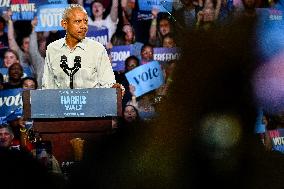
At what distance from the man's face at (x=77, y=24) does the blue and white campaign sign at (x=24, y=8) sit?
128 inches

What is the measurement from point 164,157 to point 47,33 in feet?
21.5

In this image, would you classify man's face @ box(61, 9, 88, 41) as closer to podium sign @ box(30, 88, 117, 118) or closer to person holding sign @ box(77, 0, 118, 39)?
podium sign @ box(30, 88, 117, 118)

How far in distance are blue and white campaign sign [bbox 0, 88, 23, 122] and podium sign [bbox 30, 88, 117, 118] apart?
3416 millimetres

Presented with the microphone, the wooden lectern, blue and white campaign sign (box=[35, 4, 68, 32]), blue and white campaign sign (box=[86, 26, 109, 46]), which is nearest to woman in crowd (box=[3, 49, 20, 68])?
blue and white campaign sign (box=[35, 4, 68, 32])

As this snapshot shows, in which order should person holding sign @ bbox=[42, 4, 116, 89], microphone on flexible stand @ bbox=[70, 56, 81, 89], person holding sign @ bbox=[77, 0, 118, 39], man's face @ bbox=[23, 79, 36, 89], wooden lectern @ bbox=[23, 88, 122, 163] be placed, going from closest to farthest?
wooden lectern @ bbox=[23, 88, 122, 163], microphone on flexible stand @ bbox=[70, 56, 81, 89], person holding sign @ bbox=[42, 4, 116, 89], man's face @ bbox=[23, 79, 36, 89], person holding sign @ bbox=[77, 0, 118, 39]

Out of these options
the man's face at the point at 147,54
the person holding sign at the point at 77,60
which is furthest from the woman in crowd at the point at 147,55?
the person holding sign at the point at 77,60

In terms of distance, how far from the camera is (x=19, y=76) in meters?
7.27

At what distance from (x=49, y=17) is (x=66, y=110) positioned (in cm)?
374

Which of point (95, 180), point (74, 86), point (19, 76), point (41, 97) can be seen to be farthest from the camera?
point (19, 76)

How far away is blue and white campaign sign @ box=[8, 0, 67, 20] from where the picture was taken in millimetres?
7352

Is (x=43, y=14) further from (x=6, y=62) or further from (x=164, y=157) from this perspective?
(x=164, y=157)

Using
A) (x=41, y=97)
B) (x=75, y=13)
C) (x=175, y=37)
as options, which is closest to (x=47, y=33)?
(x=75, y=13)

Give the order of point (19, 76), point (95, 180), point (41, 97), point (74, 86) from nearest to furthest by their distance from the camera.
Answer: point (95, 180), point (41, 97), point (74, 86), point (19, 76)

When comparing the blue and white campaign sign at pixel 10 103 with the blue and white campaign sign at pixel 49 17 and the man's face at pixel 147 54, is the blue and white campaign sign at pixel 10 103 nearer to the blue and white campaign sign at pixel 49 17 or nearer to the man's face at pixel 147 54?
the blue and white campaign sign at pixel 49 17
